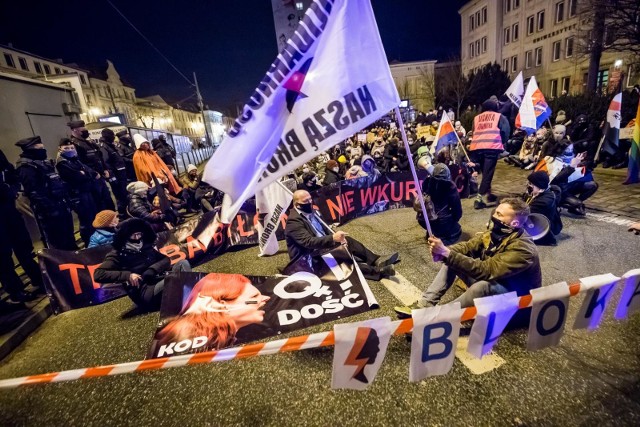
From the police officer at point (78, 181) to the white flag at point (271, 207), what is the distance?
3.97m

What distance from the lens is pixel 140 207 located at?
21.7 feet

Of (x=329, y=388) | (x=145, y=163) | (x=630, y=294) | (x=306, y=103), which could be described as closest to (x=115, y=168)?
(x=145, y=163)

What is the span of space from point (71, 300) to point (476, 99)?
42681mm

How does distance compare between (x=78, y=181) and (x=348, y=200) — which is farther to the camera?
(x=348, y=200)

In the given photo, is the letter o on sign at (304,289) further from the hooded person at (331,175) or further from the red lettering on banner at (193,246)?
the hooded person at (331,175)

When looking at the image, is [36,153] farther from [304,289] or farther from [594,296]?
[594,296]

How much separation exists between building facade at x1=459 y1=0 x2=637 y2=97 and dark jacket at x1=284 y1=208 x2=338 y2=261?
1274 inches

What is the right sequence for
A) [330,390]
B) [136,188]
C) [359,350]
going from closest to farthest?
1. [359,350]
2. [330,390]
3. [136,188]

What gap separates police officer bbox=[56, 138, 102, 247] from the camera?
633 cm

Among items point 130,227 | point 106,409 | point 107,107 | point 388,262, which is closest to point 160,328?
point 106,409

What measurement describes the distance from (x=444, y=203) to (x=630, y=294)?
3131 millimetres

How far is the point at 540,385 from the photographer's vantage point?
246 cm

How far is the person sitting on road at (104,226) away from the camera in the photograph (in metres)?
4.61

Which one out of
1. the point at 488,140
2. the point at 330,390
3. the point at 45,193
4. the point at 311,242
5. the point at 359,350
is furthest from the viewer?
the point at 488,140
